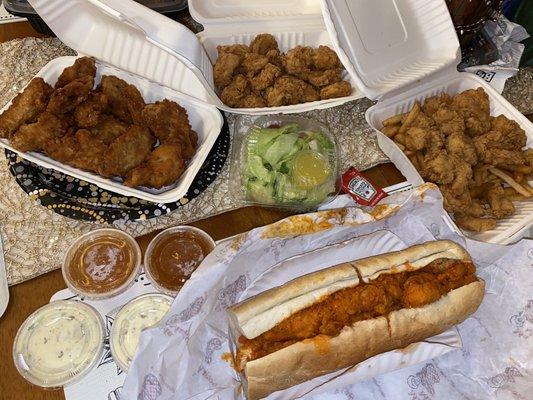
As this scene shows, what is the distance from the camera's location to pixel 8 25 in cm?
273

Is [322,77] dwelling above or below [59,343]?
above

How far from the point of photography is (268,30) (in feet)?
8.36

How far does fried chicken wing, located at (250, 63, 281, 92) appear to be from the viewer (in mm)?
2393

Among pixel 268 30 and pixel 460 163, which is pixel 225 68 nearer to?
pixel 268 30

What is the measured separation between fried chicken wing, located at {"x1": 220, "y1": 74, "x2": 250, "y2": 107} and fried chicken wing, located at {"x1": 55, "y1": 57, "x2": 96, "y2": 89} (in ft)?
1.89

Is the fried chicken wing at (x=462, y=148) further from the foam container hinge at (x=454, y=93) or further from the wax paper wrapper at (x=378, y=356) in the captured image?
the wax paper wrapper at (x=378, y=356)

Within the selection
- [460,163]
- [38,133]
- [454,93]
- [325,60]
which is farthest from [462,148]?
[38,133]

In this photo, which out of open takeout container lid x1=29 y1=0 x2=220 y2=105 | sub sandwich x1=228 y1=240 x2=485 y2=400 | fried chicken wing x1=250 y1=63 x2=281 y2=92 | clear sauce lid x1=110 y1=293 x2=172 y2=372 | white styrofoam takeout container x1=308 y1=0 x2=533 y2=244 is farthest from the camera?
fried chicken wing x1=250 y1=63 x2=281 y2=92

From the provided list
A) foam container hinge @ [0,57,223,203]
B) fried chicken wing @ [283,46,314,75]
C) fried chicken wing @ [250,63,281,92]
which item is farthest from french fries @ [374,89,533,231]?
foam container hinge @ [0,57,223,203]

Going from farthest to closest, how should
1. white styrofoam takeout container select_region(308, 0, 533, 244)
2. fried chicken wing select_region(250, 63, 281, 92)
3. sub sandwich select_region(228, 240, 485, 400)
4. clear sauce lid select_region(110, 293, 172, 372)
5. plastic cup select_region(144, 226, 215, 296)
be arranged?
1. fried chicken wing select_region(250, 63, 281, 92)
2. white styrofoam takeout container select_region(308, 0, 533, 244)
3. plastic cup select_region(144, 226, 215, 296)
4. clear sauce lid select_region(110, 293, 172, 372)
5. sub sandwich select_region(228, 240, 485, 400)

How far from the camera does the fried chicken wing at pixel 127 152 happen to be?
6.86ft

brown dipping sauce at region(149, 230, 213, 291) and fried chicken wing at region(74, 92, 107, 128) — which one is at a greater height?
fried chicken wing at region(74, 92, 107, 128)

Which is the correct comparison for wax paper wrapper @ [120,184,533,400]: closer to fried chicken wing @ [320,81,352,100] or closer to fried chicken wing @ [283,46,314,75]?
fried chicken wing @ [320,81,352,100]

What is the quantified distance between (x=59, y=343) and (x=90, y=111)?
36.6 inches
